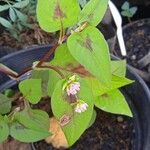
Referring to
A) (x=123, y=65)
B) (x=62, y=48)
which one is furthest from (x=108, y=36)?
(x=62, y=48)

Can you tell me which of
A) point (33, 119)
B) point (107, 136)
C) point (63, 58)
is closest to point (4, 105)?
point (33, 119)

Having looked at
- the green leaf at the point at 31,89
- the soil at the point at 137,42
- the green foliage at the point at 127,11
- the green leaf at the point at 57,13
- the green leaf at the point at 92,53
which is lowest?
the soil at the point at 137,42

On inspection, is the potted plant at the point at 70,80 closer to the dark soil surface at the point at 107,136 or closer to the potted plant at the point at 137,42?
the dark soil surface at the point at 107,136

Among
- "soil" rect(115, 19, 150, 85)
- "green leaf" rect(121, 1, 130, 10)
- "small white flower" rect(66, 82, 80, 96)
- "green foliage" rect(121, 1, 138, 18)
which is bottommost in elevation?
"soil" rect(115, 19, 150, 85)

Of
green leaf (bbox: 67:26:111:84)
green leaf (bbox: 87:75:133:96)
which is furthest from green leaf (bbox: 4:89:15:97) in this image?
green leaf (bbox: 67:26:111:84)

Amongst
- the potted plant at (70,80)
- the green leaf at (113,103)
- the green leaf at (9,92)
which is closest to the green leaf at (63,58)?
the potted plant at (70,80)

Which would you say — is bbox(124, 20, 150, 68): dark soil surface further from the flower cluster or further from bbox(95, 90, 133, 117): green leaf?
the flower cluster

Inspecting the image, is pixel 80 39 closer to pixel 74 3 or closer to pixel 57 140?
pixel 74 3
